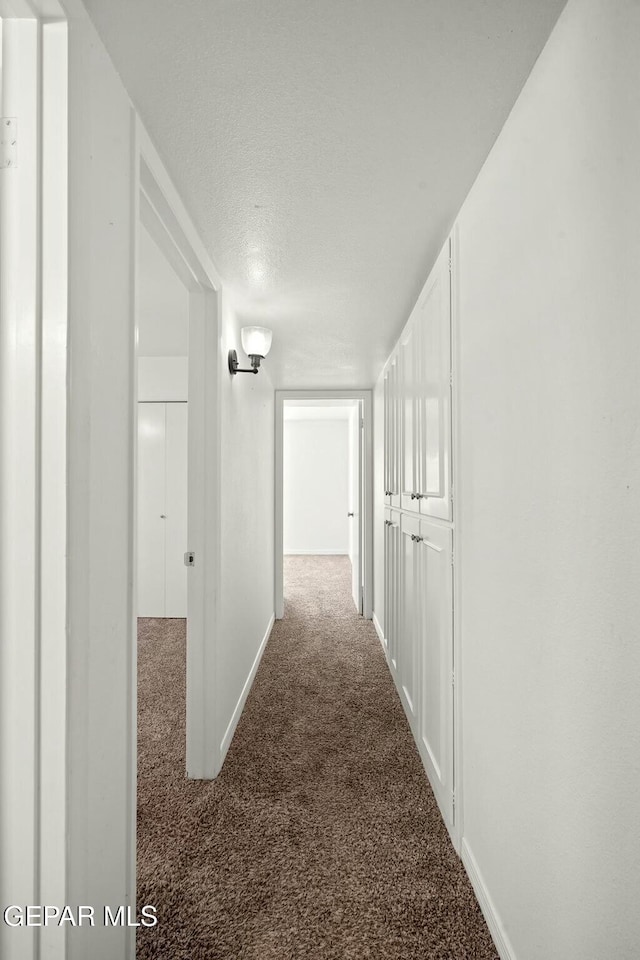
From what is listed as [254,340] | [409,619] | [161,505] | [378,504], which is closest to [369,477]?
[378,504]

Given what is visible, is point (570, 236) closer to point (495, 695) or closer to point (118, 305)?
point (118, 305)

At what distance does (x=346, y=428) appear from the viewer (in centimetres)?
915

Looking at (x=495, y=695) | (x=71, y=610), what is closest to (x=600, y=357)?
(x=495, y=695)

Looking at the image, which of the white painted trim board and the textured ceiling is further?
the white painted trim board

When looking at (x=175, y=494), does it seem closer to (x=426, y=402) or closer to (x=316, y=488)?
(x=426, y=402)

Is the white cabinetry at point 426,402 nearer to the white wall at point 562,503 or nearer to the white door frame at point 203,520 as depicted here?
the white wall at point 562,503

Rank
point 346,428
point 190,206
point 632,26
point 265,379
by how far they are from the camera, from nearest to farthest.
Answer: point 632,26 → point 190,206 → point 265,379 → point 346,428

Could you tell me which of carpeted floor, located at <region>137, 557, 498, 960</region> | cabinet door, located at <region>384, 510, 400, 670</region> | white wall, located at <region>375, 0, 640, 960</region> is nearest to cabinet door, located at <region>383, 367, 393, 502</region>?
cabinet door, located at <region>384, 510, 400, 670</region>

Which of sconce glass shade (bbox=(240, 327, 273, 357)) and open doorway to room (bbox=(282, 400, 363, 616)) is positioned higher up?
sconce glass shade (bbox=(240, 327, 273, 357))

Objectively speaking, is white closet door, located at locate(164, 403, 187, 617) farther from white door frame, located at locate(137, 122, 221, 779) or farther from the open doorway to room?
the open doorway to room

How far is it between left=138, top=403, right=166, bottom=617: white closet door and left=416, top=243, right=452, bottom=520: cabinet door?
3049mm

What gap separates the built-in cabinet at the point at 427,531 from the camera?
1812 mm

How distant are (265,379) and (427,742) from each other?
272cm

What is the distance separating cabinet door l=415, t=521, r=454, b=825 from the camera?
1.79 meters
